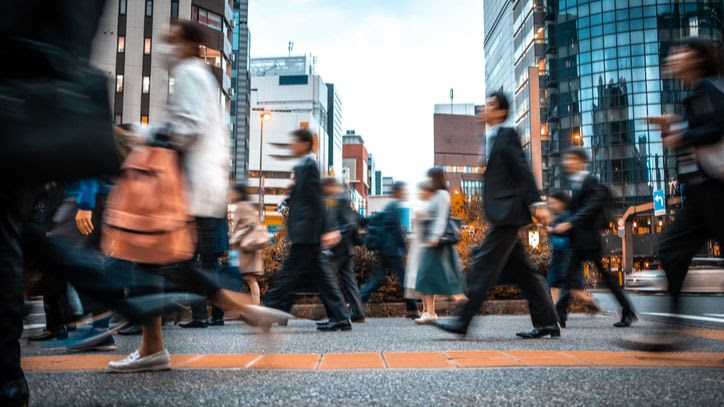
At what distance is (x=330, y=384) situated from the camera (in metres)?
3.00

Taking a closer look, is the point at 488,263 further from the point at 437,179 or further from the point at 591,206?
the point at 437,179

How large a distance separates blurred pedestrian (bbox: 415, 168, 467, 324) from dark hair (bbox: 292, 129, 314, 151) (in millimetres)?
2184

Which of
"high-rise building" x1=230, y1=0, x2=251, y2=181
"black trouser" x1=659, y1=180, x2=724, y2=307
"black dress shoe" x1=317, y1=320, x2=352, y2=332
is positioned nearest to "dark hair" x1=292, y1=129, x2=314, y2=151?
"black dress shoe" x1=317, y1=320, x2=352, y2=332

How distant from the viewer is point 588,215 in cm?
680

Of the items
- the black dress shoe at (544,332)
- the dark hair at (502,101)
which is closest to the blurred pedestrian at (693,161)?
the dark hair at (502,101)

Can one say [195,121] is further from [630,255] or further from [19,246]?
[630,255]

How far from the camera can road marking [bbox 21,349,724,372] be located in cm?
366

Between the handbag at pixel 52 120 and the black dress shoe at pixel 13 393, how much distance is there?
2.46ft

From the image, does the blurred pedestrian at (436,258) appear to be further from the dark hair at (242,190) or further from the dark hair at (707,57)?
the dark hair at (707,57)

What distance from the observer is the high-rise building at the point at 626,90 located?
213 feet

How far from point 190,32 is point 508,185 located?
2588 millimetres

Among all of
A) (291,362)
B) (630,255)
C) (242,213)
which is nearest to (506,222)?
(291,362)

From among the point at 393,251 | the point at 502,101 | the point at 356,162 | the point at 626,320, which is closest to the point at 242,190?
the point at 393,251

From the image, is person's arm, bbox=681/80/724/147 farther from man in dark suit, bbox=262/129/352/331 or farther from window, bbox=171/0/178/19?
window, bbox=171/0/178/19
